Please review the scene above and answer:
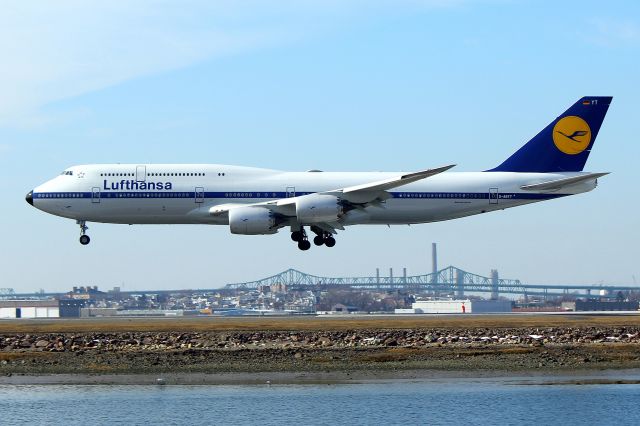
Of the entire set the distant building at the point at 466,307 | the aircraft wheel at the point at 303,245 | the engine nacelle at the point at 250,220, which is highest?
the engine nacelle at the point at 250,220

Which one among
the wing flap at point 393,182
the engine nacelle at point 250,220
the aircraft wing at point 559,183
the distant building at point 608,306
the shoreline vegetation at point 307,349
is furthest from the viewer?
the distant building at point 608,306

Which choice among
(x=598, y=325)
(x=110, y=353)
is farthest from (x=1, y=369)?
(x=598, y=325)

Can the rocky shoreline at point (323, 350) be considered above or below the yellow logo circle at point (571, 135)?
below

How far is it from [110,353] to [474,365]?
14048 millimetres

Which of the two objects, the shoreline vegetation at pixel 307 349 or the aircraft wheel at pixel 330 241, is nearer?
the shoreline vegetation at pixel 307 349

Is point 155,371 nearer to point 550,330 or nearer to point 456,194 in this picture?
point 550,330

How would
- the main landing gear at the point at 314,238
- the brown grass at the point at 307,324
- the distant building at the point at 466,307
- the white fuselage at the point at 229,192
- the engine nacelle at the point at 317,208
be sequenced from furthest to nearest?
the distant building at the point at 466,307 → the main landing gear at the point at 314,238 → the white fuselage at the point at 229,192 → the engine nacelle at the point at 317,208 → the brown grass at the point at 307,324

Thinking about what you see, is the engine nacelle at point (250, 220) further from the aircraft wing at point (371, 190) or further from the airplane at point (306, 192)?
the aircraft wing at point (371, 190)

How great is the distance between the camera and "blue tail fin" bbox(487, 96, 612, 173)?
65.7 metres

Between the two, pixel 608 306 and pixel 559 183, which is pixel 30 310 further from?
pixel 559 183

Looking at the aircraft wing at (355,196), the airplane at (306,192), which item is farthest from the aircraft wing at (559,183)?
the aircraft wing at (355,196)

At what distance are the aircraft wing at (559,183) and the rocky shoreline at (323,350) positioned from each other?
1544cm

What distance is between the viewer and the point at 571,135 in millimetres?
66188

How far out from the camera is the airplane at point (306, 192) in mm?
60781
